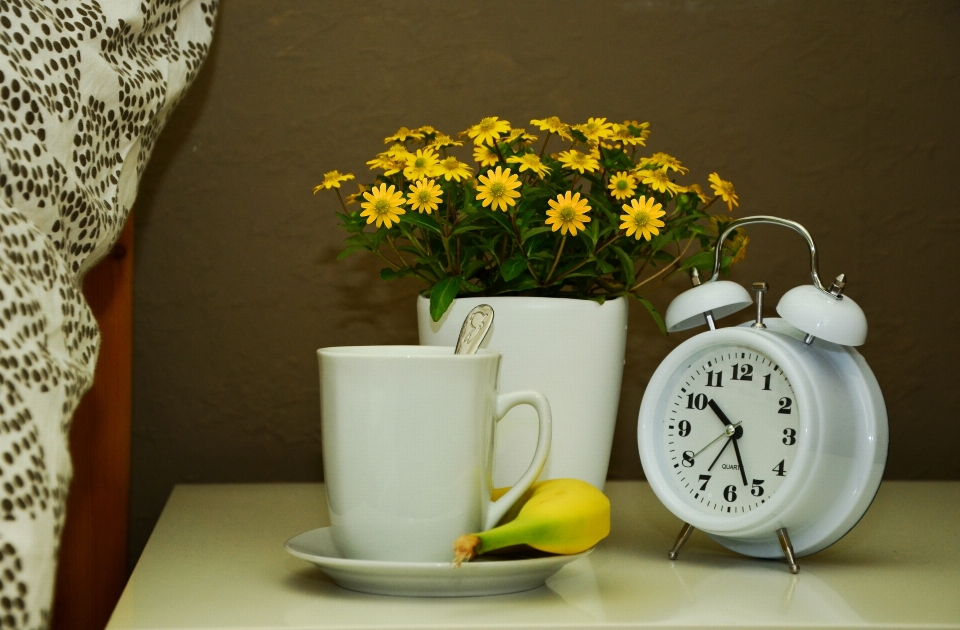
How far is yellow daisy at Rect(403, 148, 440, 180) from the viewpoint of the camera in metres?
0.72

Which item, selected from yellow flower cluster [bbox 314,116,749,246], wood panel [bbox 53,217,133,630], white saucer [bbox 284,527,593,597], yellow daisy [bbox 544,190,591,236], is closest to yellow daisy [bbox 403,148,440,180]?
yellow flower cluster [bbox 314,116,749,246]

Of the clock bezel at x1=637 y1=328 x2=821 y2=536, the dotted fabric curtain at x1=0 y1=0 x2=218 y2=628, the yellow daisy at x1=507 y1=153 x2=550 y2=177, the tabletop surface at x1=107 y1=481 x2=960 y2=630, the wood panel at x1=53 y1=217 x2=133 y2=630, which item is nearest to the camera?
the dotted fabric curtain at x1=0 y1=0 x2=218 y2=628

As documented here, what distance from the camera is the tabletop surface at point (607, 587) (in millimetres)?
517

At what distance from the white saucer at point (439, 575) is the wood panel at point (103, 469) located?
546 mm

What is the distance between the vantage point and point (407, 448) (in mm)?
563

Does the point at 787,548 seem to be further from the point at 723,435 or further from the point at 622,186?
the point at 622,186

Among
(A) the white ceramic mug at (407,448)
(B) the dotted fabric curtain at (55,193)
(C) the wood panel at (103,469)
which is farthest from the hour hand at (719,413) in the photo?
(C) the wood panel at (103,469)

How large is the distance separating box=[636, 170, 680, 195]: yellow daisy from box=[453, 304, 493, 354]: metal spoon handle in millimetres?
176

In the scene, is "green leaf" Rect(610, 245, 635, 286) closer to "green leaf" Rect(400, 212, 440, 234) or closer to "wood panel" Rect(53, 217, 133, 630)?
"green leaf" Rect(400, 212, 440, 234)

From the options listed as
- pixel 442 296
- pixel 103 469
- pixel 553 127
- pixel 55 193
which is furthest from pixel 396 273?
pixel 103 469

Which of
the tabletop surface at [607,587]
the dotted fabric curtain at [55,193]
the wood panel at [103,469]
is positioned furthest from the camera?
the wood panel at [103,469]

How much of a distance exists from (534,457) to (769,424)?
19 centimetres

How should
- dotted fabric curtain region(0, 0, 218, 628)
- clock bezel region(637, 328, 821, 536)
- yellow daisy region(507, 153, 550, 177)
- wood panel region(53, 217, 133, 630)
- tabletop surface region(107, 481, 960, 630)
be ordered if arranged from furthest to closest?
wood panel region(53, 217, 133, 630) < yellow daisy region(507, 153, 550, 177) < clock bezel region(637, 328, 821, 536) < tabletop surface region(107, 481, 960, 630) < dotted fabric curtain region(0, 0, 218, 628)

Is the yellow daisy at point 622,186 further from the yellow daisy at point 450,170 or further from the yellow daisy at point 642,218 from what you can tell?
the yellow daisy at point 450,170
